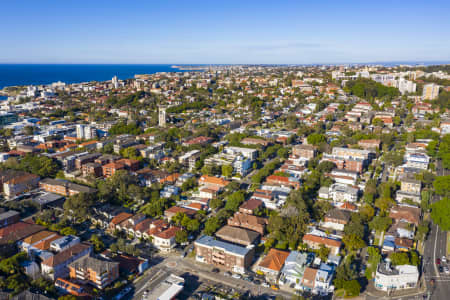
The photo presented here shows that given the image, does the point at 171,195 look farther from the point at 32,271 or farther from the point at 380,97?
the point at 380,97

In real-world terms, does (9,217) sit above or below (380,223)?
above

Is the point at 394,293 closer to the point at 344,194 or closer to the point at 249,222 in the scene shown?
the point at 249,222

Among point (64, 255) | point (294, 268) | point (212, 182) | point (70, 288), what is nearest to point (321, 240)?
point (294, 268)

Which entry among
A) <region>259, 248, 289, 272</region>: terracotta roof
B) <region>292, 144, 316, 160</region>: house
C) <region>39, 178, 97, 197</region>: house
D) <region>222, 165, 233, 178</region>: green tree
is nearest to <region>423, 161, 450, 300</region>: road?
<region>259, 248, 289, 272</region>: terracotta roof

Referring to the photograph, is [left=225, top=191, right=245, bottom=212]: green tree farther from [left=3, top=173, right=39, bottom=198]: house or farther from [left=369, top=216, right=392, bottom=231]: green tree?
[left=3, top=173, right=39, bottom=198]: house

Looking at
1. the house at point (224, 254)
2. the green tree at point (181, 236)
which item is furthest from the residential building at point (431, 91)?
the green tree at point (181, 236)
